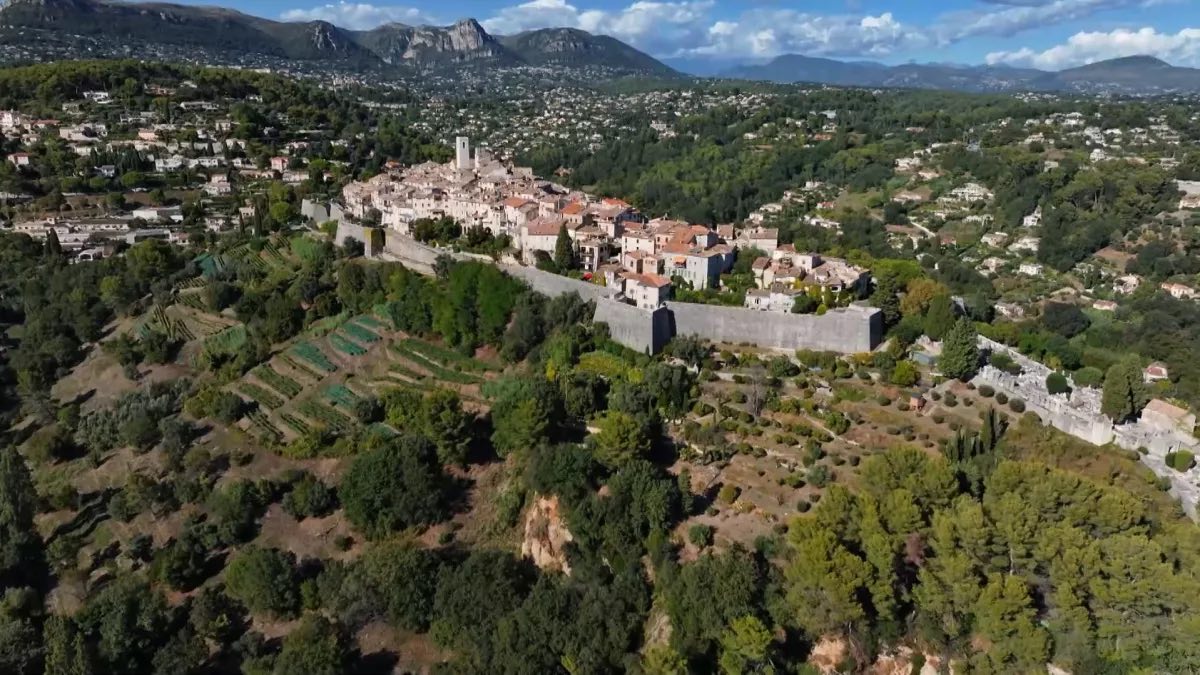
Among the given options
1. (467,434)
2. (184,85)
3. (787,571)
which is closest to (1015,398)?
(787,571)

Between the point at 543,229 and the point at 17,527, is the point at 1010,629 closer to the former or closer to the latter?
the point at 543,229

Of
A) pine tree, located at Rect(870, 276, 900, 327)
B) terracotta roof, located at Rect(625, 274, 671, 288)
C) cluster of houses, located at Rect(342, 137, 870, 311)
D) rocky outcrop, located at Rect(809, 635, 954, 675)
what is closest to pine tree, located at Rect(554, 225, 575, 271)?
cluster of houses, located at Rect(342, 137, 870, 311)

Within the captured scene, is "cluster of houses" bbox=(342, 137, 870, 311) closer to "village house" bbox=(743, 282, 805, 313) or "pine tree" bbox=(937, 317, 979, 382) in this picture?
"village house" bbox=(743, 282, 805, 313)

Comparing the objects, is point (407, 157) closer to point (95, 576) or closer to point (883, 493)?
point (95, 576)

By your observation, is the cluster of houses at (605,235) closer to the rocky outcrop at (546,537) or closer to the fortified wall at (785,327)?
the fortified wall at (785,327)

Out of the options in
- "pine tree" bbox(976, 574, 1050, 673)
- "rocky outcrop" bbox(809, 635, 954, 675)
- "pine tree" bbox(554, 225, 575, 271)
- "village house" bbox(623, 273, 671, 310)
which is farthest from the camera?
"pine tree" bbox(554, 225, 575, 271)

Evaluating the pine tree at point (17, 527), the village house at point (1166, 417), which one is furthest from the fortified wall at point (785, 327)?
the pine tree at point (17, 527)
